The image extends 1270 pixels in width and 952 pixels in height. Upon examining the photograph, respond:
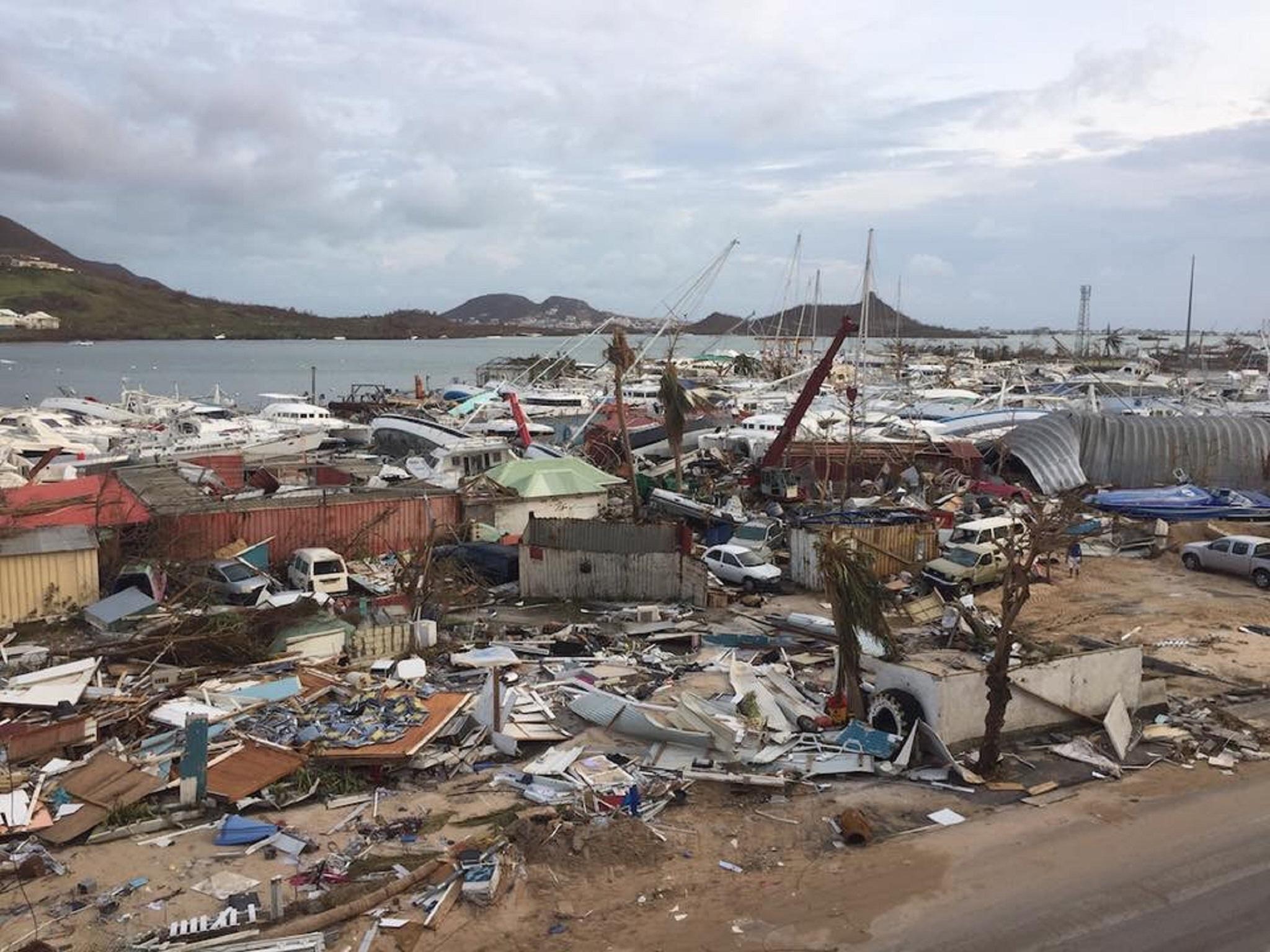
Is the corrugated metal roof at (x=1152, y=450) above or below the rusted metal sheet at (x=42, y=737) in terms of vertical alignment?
above

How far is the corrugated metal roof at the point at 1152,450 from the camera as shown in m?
32.3

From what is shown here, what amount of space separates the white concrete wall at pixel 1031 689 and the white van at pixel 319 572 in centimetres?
1084

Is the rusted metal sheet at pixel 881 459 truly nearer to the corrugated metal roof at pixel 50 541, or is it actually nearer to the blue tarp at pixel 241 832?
the corrugated metal roof at pixel 50 541

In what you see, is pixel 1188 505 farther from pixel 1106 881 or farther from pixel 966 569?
pixel 1106 881

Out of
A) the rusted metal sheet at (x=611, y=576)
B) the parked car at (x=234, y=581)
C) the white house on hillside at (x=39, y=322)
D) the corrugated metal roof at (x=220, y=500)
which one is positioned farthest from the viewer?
the white house on hillside at (x=39, y=322)

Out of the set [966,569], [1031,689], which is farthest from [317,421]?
[1031,689]

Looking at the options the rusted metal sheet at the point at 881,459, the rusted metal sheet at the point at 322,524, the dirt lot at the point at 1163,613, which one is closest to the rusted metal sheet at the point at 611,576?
the rusted metal sheet at the point at 322,524

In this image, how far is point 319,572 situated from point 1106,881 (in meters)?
14.9

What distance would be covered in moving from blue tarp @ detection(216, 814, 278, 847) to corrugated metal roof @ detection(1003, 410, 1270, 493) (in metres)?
27.4

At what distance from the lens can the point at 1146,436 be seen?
3319cm

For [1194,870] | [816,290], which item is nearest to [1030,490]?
[1194,870]

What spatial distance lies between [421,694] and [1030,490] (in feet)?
76.6

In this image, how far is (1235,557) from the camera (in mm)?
21844

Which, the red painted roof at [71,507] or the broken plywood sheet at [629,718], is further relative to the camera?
the red painted roof at [71,507]
